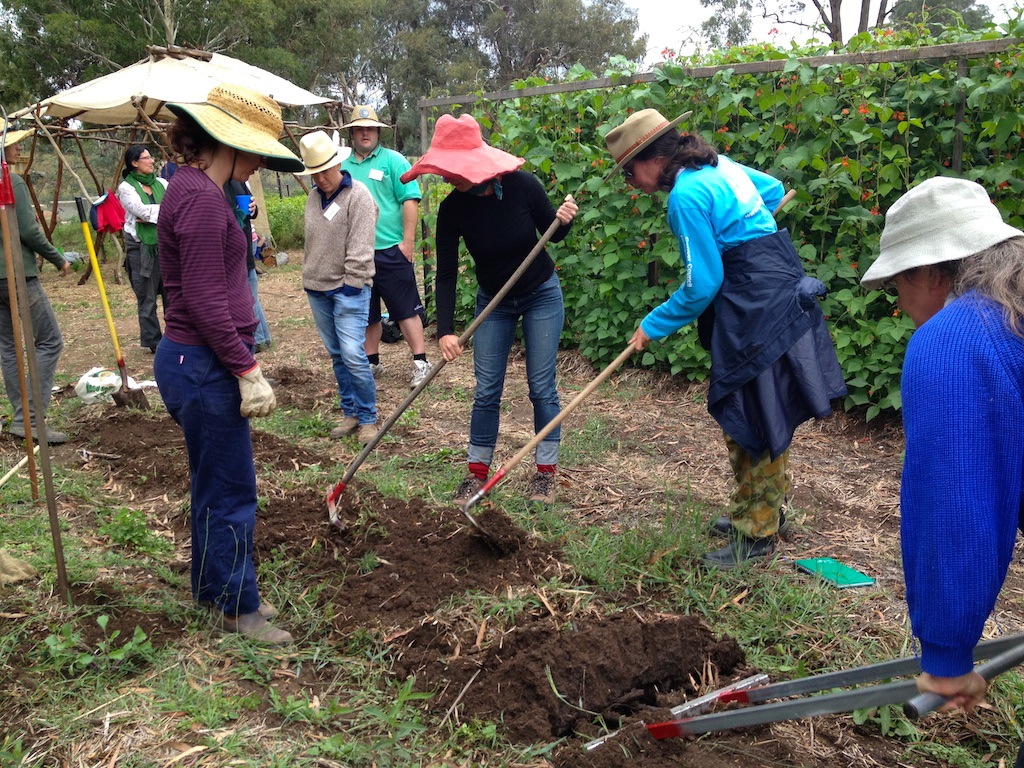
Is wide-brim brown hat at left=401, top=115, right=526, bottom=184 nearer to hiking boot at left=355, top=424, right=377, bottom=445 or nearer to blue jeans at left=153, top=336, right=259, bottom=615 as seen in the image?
blue jeans at left=153, top=336, right=259, bottom=615

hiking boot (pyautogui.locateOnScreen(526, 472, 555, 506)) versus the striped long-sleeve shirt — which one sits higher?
the striped long-sleeve shirt

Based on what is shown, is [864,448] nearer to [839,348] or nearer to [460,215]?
[839,348]

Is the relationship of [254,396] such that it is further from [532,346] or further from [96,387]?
[96,387]

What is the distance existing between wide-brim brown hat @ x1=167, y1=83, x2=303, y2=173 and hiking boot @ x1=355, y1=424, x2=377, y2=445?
8.49 feet

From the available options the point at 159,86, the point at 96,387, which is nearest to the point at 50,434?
the point at 96,387

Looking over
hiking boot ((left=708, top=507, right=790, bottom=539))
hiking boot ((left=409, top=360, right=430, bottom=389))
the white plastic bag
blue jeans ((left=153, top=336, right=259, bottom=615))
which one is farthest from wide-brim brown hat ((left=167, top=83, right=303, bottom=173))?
the white plastic bag

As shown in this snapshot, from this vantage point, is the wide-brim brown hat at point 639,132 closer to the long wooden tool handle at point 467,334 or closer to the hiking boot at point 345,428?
the long wooden tool handle at point 467,334

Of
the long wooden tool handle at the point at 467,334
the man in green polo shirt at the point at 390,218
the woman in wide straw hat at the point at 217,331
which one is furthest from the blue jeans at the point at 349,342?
the woman in wide straw hat at the point at 217,331

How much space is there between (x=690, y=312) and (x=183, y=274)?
1980 mm

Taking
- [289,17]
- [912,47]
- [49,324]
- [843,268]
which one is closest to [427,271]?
[49,324]

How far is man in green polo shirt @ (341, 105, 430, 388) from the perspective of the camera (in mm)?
6391

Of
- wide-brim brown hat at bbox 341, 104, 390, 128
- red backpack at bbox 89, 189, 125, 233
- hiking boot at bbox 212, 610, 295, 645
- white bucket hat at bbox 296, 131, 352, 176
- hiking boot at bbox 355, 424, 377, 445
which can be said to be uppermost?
wide-brim brown hat at bbox 341, 104, 390, 128

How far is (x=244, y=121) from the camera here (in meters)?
2.91

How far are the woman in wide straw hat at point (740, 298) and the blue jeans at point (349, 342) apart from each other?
2.42 m
